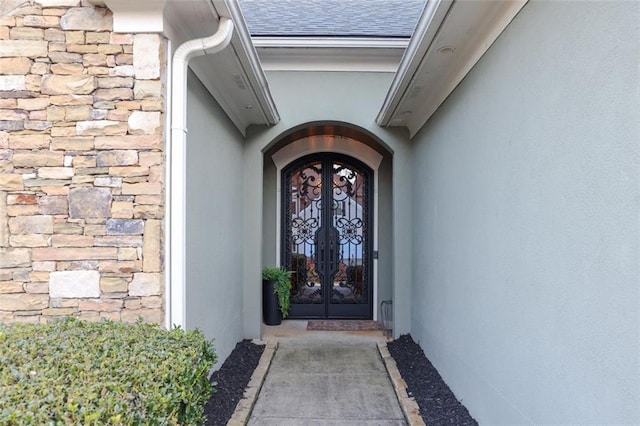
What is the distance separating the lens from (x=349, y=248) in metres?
6.98

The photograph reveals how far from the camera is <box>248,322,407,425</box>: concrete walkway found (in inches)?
139

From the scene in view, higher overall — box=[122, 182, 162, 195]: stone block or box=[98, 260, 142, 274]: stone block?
box=[122, 182, 162, 195]: stone block

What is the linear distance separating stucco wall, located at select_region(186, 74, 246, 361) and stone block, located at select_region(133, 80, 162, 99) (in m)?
0.58

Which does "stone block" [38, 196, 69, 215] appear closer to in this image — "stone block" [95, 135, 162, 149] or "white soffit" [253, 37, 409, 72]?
"stone block" [95, 135, 162, 149]

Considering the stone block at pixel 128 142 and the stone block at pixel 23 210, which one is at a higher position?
the stone block at pixel 128 142

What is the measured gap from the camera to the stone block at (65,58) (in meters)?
2.67

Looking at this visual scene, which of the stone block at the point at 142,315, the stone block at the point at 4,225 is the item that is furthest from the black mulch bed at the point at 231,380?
the stone block at the point at 4,225

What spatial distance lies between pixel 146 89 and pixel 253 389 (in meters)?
2.80

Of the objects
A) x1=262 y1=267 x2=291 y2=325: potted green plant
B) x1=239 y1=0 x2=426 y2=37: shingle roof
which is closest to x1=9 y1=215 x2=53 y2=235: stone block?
x1=239 y1=0 x2=426 y2=37: shingle roof

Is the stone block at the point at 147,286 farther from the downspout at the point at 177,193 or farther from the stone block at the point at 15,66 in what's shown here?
the stone block at the point at 15,66

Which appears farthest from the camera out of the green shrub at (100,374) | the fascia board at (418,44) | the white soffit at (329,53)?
the white soffit at (329,53)

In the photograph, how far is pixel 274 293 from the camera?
6.54m

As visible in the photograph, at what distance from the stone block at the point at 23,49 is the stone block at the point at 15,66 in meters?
0.03

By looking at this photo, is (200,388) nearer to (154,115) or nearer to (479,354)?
(154,115)
